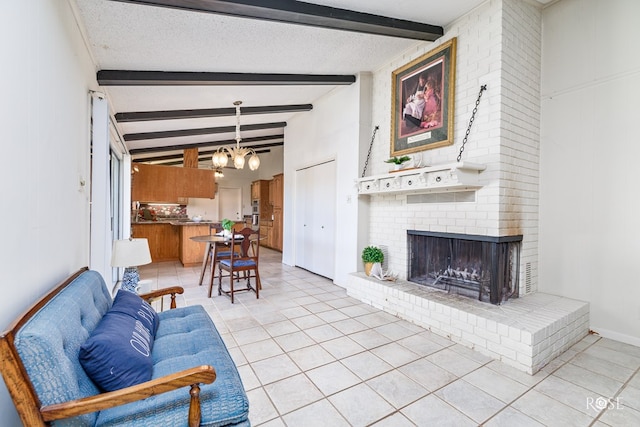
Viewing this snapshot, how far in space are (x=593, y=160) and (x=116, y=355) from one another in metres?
4.16

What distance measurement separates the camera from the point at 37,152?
1.42 metres

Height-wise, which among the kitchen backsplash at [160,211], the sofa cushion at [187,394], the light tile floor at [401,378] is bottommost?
the light tile floor at [401,378]

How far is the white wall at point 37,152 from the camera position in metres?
1.15

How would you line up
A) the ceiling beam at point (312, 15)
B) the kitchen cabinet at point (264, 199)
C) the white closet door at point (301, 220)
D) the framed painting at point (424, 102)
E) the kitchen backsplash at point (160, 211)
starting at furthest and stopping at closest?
1. the kitchen cabinet at point (264, 199)
2. the kitchen backsplash at point (160, 211)
3. the white closet door at point (301, 220)
4. the framed painting at point (424, 102)
5. the ceiling beam at point (312, 15)

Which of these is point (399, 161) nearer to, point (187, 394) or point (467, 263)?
point (467, 263)

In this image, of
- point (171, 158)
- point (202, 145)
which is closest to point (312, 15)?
point (202, 145)

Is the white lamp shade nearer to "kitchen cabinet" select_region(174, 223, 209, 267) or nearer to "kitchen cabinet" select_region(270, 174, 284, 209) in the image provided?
"kitchen cabinet" select_region(174, 223, 209, 267)

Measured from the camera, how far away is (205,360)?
1515mm

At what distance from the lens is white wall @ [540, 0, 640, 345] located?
269 centimetres

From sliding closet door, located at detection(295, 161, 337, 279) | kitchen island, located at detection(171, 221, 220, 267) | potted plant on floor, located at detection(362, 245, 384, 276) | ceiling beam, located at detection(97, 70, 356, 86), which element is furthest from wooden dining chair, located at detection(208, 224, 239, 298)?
ceiling beam, located at detection(97, 70, 356, 86)

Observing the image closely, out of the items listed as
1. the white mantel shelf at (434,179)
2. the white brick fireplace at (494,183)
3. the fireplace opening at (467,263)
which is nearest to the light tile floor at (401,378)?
the white brick fireplace at (494,183)

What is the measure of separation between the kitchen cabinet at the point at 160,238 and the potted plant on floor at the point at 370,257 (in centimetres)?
498

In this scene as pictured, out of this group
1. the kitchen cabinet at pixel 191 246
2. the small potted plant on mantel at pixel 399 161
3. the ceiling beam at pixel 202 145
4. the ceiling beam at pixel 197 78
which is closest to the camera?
the ceiling beam at pixel 197 78

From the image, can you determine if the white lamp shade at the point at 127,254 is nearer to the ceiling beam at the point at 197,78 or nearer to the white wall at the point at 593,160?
the ceiling beam at the point at 197,78
